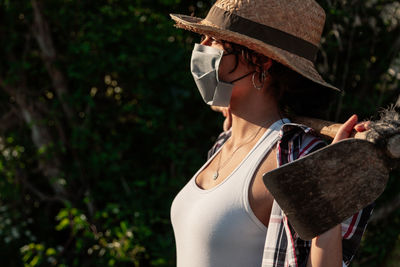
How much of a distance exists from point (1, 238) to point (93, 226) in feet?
3.52

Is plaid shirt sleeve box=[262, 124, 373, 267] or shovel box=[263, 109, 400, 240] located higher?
shovel box=[263, 109, 400, 240]

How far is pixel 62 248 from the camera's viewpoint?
3811 mm

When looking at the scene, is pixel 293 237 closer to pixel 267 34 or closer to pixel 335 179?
pixel 335 179

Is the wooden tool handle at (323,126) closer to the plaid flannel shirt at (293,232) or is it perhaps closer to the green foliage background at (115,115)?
the plaid flannel shirt at (293,232)

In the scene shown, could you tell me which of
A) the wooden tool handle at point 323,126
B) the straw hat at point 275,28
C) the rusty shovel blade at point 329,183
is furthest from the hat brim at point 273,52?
the rusty shovel blade at point 329,183

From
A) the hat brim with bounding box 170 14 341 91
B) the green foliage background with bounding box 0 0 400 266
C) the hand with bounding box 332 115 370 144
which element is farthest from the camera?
the green foliage background with bounding box 0 0 400 266

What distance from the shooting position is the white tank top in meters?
1.47

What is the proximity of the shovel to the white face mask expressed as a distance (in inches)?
21.5

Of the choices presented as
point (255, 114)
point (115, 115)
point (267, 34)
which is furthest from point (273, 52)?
point (115, 115)

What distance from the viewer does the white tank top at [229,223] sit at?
147cm

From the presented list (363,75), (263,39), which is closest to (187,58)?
(363,75)

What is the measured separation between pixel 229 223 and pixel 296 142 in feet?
1.10

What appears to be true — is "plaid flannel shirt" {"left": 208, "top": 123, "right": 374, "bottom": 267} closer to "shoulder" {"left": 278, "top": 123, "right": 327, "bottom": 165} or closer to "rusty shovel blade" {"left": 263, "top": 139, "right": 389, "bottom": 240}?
"shoulder" {"left": 278, "top": 123, "right": 327, "bottom": 165}

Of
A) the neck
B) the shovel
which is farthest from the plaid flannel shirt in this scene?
the neck
